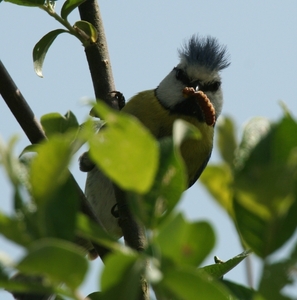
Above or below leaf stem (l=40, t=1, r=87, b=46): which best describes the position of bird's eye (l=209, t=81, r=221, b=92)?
below

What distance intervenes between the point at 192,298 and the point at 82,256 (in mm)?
98

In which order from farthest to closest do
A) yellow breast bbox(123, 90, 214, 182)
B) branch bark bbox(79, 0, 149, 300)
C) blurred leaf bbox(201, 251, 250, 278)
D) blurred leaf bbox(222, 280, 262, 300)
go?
yellow breast bbox(123, 90, 214, 182) → branch bark bbox(79, 0, 149, 300) → blurred leaf bbox(201, 251, 250, 278) → blurred leaf bbox(222, 280, 262, 300)

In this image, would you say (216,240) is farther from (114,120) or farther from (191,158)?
(191,158)

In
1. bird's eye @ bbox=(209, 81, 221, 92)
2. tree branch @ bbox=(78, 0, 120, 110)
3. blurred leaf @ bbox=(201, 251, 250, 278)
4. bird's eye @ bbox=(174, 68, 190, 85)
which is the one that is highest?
tree branch @ bbox=(78, 0, 120, 110)

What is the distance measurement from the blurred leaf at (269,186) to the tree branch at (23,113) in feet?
3.29

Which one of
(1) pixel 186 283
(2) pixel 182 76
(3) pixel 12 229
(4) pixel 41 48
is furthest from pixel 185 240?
(2) pixel 182 76

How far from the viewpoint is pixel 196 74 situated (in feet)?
12.6

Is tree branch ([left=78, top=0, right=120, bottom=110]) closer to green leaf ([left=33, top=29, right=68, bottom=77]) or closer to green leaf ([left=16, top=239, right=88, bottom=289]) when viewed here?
green leaf ([left=33, top=29, right=68, bottom=77])

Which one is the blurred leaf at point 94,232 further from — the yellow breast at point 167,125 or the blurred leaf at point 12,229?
the yellow breast at point 167,125

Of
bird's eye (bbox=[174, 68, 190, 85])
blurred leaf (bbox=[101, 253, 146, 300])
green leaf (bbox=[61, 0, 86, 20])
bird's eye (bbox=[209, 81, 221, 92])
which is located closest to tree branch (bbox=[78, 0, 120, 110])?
green leaf (bbox=[61, 0, 86, 20])

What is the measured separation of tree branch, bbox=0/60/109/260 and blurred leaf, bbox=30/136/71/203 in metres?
1.01

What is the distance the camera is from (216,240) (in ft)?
1.77

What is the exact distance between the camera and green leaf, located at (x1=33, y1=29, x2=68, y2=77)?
1.79 m

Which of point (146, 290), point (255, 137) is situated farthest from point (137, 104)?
point (255, 137)
